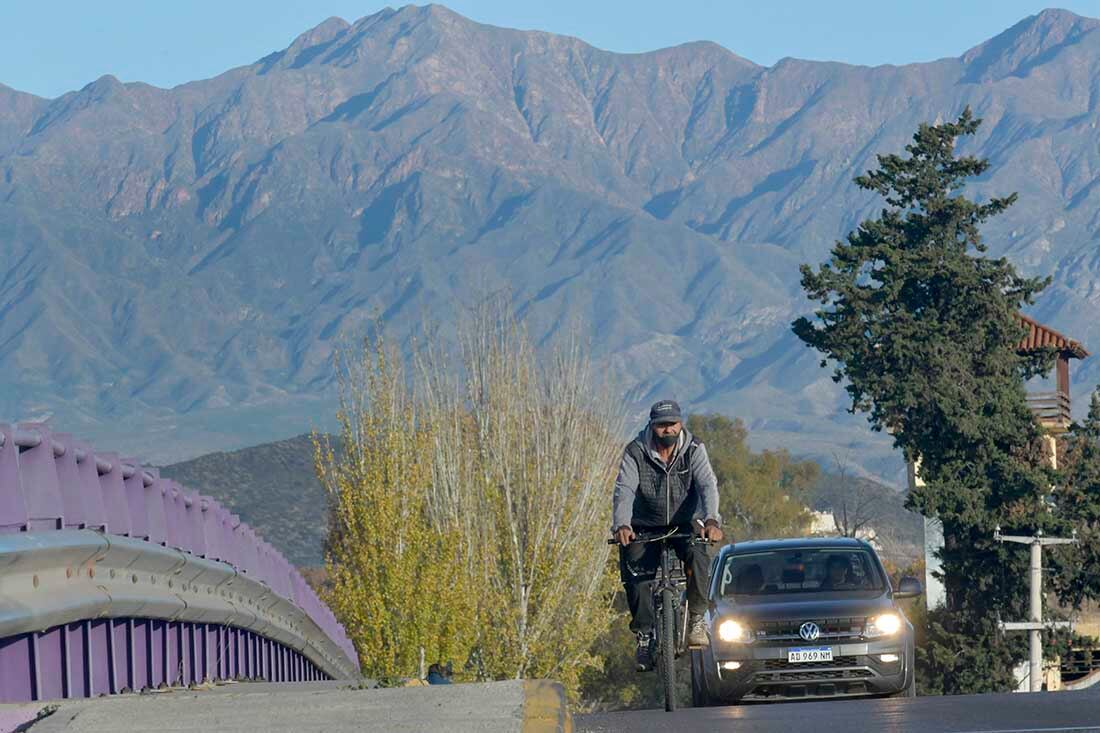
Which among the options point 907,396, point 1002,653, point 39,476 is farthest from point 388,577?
point 39,476

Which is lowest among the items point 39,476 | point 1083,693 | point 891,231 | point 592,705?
point 592,705

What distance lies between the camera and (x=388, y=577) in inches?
1984

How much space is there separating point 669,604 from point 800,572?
12.9 ft

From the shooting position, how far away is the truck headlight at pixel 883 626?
59.8 feet

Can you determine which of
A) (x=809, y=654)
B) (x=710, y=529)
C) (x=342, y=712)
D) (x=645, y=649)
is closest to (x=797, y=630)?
(x=809, y=654)

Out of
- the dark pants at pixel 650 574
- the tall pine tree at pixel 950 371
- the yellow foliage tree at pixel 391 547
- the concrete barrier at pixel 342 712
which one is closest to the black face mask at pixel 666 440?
the dark pants at pixel 650 574

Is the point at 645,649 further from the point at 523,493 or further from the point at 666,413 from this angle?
the point at 523,493

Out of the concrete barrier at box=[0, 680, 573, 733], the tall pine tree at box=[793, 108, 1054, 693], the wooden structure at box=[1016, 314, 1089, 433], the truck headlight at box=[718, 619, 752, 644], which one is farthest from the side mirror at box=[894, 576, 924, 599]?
the wooden structure at box=[1016, 314, 1089, 433]

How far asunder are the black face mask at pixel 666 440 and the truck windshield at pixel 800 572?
4.21 meters

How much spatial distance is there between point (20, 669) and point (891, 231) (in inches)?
2809

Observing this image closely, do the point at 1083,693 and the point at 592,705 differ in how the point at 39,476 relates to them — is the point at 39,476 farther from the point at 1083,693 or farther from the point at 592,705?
the point at 592,705

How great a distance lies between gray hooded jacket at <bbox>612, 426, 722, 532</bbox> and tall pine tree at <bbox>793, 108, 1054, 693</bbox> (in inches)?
1921

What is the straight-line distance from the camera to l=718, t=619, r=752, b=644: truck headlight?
18.2 m

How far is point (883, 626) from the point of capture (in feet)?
59.9
